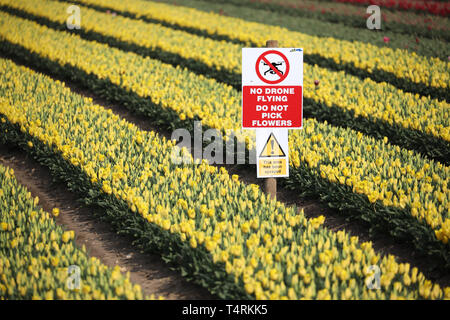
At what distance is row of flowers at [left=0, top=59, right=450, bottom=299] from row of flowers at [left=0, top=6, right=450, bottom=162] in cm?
198

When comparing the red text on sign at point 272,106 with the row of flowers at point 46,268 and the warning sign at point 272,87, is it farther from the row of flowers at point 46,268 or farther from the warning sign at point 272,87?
the row of flowers at point 46,268

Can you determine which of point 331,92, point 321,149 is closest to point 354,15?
point 331,92

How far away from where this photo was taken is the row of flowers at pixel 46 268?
10.7 feet

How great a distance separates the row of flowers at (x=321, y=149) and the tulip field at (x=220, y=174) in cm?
2

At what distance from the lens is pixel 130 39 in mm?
11875

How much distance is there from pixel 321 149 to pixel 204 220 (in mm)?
2297

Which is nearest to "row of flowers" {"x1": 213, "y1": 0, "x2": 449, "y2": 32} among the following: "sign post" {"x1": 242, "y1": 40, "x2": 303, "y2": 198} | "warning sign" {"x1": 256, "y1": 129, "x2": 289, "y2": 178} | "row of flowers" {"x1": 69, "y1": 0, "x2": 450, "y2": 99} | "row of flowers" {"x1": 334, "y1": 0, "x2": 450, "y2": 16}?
"row of flowers" {"x1": 334, "y1": 0, "x2": 450, "y2": 16}

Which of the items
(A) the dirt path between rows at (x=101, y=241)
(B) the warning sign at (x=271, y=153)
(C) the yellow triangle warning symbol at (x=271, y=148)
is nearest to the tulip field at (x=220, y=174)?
(A) the dirt path between rows at (x=101, y=241)

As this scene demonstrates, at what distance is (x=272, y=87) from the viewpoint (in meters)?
4.23

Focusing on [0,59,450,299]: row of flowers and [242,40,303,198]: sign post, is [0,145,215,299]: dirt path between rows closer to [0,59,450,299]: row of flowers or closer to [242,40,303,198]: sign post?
[0,59,450,299]: row of flowers

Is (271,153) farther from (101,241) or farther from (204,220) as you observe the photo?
(101,241)

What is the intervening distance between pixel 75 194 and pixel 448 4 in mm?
18777

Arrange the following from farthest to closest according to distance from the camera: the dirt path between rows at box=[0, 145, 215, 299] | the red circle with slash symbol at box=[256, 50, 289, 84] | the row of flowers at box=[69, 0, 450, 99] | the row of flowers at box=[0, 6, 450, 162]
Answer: the row of flowers at box=[69, 0, 450, 99], the row of flowers at box=[0, 6, 450, 162], the red circle with slash symbol at box=[256, 50, 289, 84], the dirt path between rows at box=[0, 145, 215, 299]

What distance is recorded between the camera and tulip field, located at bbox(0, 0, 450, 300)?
346 centimetres
